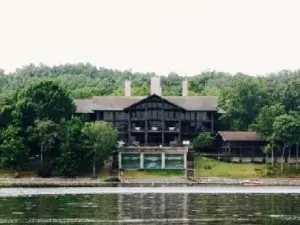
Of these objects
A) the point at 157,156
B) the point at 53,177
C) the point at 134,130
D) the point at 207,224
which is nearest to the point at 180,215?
the point at 207,224

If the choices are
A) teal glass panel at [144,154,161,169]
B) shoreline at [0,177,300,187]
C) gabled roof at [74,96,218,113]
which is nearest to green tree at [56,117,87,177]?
shoreline at [0,177,300,187]

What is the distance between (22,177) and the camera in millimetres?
113125

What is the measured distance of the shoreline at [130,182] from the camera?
10569 centimetres

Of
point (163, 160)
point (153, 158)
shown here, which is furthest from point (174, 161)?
point (153, 158)

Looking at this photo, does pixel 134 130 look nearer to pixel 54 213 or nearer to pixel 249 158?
pixel 249 158

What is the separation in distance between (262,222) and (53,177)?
59240 mm

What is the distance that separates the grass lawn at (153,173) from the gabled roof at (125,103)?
1462cm

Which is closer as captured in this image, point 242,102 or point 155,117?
point 155,117

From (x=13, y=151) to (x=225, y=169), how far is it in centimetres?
2398

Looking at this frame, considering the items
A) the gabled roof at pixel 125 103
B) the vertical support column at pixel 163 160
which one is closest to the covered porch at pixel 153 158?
the vertical support column at pixel 163 160

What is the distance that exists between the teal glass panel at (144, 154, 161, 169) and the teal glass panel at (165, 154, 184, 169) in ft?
3.14

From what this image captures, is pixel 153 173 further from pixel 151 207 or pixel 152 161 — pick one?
pixel 151 207

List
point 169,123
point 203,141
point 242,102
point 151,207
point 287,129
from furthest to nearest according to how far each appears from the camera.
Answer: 1. point 242,102
2. point 169,123
3. point 203,141
4. point 287,129
5. point 151,207

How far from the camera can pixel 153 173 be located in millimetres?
118625
